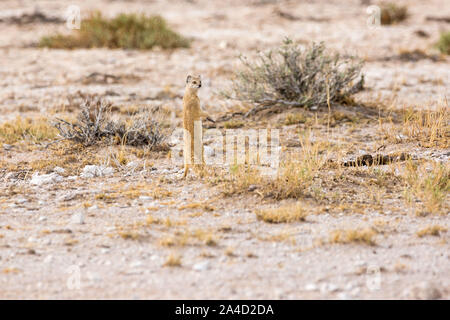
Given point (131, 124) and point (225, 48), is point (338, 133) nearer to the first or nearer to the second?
point (131, 124)

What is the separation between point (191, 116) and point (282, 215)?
1328 mm

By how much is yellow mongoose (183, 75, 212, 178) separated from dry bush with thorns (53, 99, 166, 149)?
1.04 metres

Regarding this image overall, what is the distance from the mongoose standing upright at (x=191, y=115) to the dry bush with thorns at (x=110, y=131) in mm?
1037

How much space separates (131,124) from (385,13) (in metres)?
10.7

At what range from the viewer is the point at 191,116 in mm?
5141

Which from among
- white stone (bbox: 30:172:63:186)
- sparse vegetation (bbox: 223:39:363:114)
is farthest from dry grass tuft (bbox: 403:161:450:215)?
white stone (bbox: 30:172:63:186)

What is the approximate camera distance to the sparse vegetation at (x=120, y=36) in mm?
11969

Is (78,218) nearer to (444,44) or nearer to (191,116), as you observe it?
(191,116)

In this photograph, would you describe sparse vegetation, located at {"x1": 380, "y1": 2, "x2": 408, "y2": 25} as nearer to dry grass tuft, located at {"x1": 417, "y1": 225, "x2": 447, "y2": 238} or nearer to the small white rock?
the small white rock

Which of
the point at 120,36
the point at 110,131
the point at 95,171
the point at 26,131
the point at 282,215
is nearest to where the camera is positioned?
the point at 282,215

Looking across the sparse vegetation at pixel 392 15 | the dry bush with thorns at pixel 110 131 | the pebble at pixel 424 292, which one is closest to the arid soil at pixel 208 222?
the pebble at pixel 424 292

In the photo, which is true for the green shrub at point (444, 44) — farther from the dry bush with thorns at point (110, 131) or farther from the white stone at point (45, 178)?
the white stone at point (45, 178)

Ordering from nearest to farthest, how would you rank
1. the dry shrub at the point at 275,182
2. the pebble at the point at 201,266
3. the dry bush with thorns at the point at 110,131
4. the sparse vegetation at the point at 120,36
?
the pebble at the point at 201,266
the dry shrub at the point at 275,182
the dry bush with thorns at the point at 110,131
the sparse vegetation at the point at 120,36

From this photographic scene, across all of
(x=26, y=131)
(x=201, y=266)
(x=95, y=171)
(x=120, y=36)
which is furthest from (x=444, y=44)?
(x=201, y=266)
